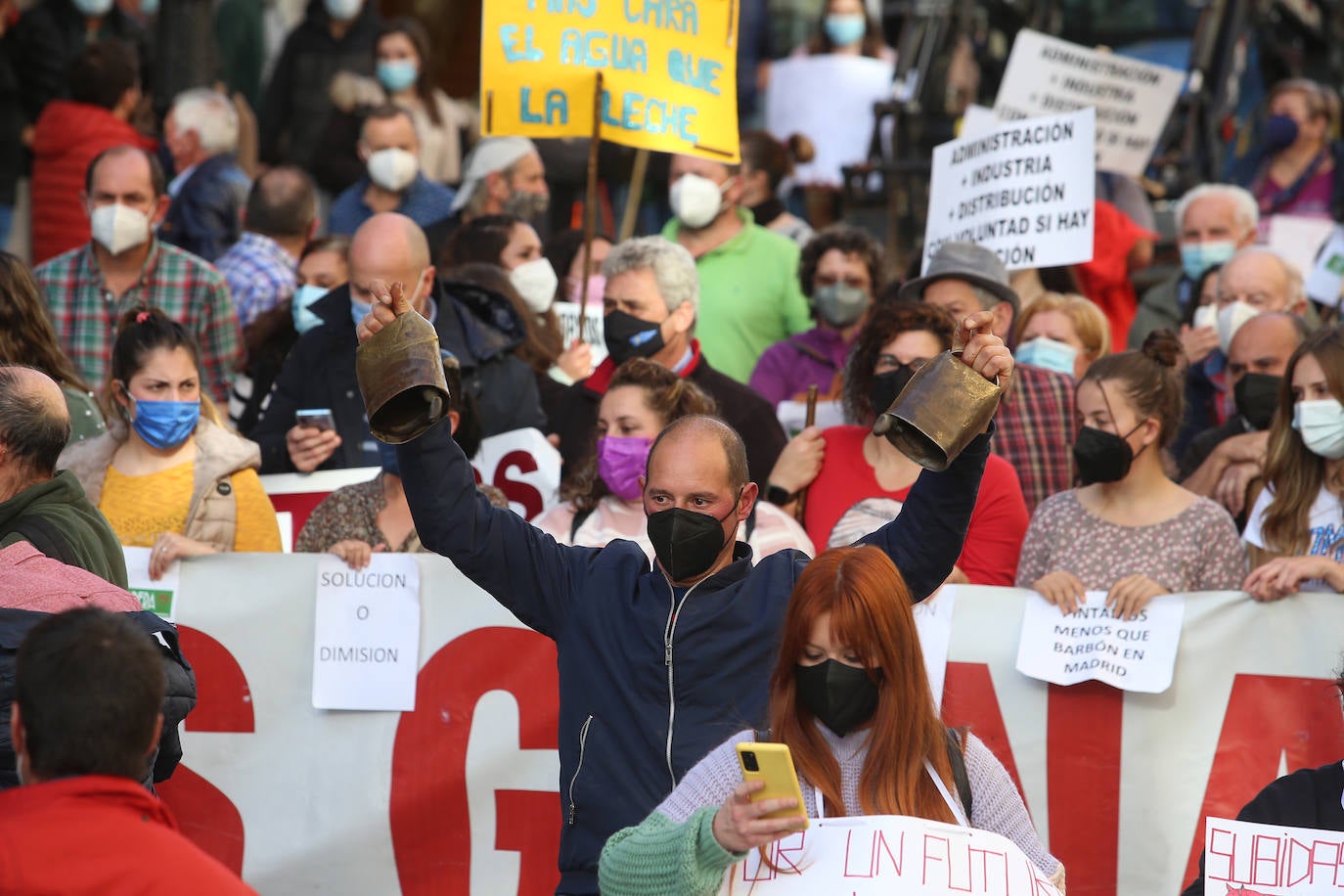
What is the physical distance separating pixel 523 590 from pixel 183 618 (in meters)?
2.04

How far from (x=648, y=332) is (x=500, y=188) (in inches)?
117

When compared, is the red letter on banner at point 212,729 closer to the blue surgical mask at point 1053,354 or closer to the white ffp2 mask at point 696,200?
the blue surgical mask at point 1053,354

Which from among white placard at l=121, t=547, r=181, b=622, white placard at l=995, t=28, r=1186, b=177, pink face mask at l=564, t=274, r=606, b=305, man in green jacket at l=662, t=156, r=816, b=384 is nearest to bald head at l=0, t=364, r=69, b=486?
white placard at l=121, t=547, r=181, b=622

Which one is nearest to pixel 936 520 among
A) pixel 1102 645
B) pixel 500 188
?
pixel 1102 645

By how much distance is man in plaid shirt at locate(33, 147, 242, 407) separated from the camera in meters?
8.59

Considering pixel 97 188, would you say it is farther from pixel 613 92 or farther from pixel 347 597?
pixel 347 597

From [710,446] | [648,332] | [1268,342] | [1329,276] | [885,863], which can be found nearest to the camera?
[885,863]

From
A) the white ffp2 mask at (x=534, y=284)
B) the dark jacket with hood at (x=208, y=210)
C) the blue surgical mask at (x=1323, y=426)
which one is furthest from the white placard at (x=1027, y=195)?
the dark jacket with hood at (x=208, y=210)

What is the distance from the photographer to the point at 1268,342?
710cm

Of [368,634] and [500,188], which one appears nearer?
[368,634]

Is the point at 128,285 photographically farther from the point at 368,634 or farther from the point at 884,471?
the point at 884,471

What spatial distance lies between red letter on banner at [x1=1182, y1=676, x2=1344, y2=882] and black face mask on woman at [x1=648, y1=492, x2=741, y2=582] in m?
1.99

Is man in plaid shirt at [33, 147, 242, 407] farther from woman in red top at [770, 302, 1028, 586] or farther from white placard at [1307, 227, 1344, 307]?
white placard at [1307, 227, 1344, 307]

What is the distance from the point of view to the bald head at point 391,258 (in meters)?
7.45
